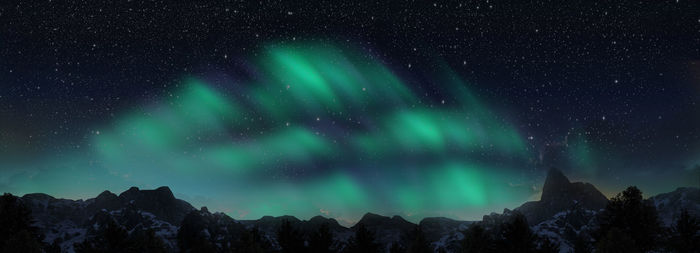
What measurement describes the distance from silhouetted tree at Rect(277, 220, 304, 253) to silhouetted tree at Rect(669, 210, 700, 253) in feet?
125

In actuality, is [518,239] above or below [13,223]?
above

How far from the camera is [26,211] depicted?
39844 mm

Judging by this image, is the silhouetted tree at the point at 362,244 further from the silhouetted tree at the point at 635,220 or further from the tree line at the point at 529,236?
the silhouetted tree at the point at 635,220

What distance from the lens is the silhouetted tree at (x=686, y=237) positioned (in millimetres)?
37406

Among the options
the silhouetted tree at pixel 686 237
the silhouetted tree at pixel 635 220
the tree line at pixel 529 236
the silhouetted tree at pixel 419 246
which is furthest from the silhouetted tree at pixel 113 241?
the silhouetted tree at pixel 686 237

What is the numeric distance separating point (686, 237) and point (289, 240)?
40.8m

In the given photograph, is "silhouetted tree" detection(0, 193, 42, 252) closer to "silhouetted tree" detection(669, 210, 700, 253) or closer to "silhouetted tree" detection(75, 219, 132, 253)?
"silhouetted tree" detection(75, 219, 132, 253)

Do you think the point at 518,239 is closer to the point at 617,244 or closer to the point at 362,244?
the point at 617,244

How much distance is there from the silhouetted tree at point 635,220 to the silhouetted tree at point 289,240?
1232 inches

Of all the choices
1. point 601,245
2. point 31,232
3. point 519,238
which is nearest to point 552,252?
point 519,238

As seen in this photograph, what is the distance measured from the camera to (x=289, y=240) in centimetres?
4881

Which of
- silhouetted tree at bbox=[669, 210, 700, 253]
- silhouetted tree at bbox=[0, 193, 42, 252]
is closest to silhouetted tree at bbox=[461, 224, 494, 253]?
silhouetted tree at bbox=[669, 210, 700, 253]

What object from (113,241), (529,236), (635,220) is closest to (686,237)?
(635,220)

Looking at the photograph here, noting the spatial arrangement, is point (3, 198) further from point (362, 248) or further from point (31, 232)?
point (362, 248)
